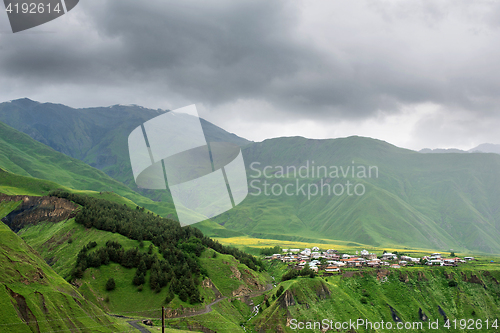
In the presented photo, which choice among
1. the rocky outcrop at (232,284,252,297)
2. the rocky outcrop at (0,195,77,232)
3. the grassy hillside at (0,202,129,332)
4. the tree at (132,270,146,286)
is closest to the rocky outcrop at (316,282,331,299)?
the rocky outcrop at (232,284,252,297)

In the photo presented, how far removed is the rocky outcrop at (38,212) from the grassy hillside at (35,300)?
63871 millimetres

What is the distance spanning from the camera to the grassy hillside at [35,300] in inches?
1482

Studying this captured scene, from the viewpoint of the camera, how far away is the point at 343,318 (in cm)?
7325

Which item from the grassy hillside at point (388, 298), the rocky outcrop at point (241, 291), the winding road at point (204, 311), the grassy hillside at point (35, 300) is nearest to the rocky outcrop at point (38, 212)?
the winding road at point (204, 311)

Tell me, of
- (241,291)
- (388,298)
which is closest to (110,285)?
(241,291)

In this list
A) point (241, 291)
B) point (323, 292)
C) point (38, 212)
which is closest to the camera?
point (323, 292)

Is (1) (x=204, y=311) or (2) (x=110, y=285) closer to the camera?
(2) (x=110, y=285)

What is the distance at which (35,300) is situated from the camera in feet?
135

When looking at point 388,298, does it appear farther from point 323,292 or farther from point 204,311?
point 204,311

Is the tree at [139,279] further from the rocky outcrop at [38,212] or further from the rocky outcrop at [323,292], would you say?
the rocky outcrop at [38,212]

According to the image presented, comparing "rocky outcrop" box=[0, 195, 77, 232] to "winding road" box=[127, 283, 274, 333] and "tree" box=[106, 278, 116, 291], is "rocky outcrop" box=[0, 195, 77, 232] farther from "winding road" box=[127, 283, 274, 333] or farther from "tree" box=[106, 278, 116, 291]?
"winding road" box=[127, 283, 274, 333]

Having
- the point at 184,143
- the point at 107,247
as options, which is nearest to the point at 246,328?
the point at 107,247

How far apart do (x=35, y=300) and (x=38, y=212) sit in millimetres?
88688

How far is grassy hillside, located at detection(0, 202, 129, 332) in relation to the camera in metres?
37.7
